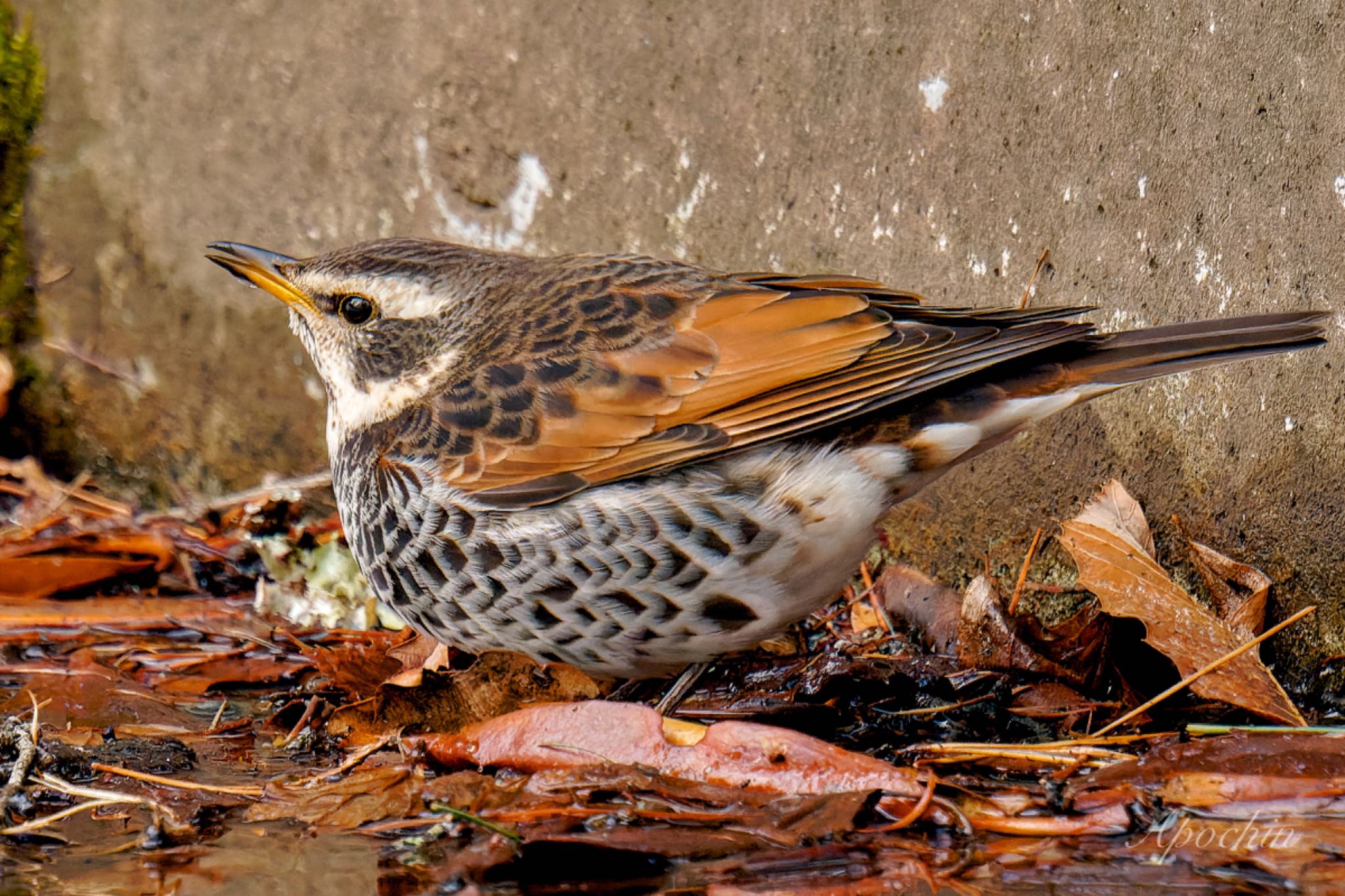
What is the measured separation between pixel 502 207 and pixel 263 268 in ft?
4.65

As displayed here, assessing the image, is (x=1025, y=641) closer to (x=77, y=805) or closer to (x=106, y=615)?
(x=77, y=805)

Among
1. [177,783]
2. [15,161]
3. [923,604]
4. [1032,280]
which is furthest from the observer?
[15,161]

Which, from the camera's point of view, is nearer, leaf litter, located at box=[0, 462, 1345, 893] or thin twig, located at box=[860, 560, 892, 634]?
leaf litter, located at box=[0, 462, 1345, 893]

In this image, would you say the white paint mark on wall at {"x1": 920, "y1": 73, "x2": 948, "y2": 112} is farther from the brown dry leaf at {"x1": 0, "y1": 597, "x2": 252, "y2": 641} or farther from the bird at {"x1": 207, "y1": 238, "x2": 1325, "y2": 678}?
the brown dry leaf at {"x1": 0, "y1": 597, "x2": 252, "y2": 641}

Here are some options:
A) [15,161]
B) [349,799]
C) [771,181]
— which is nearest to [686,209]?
[771,181]

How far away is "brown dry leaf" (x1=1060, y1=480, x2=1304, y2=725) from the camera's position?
12.5 feet

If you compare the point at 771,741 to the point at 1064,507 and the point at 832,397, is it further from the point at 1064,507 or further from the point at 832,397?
the point at 1064,507

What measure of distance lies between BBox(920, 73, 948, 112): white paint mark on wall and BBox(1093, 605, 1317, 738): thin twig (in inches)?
77.5

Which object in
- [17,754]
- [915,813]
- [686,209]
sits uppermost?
[686,209]

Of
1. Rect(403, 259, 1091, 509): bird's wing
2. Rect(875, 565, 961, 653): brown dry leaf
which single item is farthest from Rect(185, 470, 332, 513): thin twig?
Rect(875, 565, 961, 653): brown dry leaf

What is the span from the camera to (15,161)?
7039mm

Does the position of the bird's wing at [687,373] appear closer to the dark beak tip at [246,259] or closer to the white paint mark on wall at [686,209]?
the dark beak tip at [246,259]

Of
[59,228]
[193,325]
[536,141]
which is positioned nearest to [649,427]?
[536,141]

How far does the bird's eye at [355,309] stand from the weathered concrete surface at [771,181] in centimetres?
130
